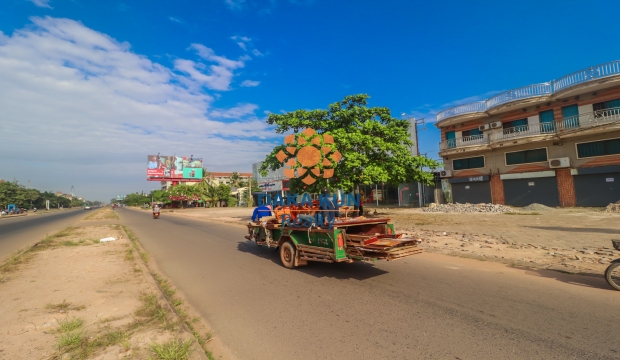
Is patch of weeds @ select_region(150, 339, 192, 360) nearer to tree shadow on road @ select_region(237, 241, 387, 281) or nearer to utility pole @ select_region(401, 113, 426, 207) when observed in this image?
tree shadow on road @ select_region(237, 241, 387, 281)

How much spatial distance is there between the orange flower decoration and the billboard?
51.1 metres

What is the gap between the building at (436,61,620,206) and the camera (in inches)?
755

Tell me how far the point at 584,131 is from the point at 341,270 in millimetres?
22205

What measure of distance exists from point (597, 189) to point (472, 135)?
9.28 meters

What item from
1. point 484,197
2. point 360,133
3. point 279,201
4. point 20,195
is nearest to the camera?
point 279,201

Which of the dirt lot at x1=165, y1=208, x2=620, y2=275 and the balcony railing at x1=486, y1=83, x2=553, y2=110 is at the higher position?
the balcony railing at x1=486, y1=83, x2=553, y2=110

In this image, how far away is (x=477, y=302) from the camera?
4383 mm

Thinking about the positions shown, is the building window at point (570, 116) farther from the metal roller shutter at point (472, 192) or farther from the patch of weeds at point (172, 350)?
the patch of weeds at point (172, 350)

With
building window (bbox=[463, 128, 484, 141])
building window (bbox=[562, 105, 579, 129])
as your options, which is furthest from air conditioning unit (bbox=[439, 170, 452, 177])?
building window (bbox=[562, 105, 579, 129])

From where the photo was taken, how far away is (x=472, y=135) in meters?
26.2

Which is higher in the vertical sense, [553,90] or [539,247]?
[553,90]

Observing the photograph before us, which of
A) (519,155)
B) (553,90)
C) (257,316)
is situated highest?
(553,90)

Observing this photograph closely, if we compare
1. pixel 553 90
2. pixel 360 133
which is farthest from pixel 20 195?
pixel 553 90

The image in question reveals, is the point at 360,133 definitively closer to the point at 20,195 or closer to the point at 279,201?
the point at 279,201
